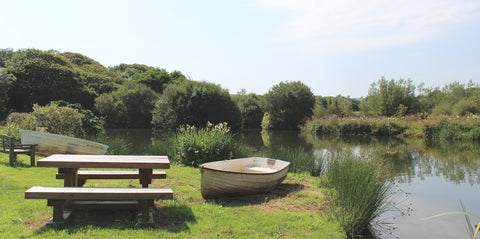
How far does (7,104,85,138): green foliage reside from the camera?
1122 centimetres

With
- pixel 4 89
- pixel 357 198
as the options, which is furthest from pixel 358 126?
pixel 4 89

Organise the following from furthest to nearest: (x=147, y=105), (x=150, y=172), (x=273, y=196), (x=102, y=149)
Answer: (x=147, y=105)
(x=102, y=149)
(x=273, y=196)
(x=150, y=172)

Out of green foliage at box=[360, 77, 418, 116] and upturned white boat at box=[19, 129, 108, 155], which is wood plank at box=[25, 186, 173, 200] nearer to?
upturned white boat at box=[19, 129, 108, 155]

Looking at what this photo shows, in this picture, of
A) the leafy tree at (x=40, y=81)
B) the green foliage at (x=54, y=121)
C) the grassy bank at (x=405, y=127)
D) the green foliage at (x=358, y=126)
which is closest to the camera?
the green foliage at (x=54, y=121)

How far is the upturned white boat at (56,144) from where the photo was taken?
9500 millimetres

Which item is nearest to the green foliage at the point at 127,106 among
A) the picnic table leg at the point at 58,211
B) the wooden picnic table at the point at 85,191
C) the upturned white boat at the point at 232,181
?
the upturned white boat at the point at 232,181

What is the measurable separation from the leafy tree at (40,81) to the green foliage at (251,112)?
896 inches

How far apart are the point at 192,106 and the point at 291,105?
56.8 ft

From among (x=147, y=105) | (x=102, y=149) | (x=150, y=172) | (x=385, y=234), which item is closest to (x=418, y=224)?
(x=385, y=234)

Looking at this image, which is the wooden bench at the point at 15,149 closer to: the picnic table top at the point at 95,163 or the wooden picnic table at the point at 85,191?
the wooden picnic table at the point at 85,191

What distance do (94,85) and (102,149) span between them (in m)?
35.9

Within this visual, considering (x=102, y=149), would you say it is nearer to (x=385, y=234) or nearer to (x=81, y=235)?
(x=81, y=235)

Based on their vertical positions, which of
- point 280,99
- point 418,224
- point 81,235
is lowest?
point 418,224

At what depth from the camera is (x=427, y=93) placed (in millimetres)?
41906
